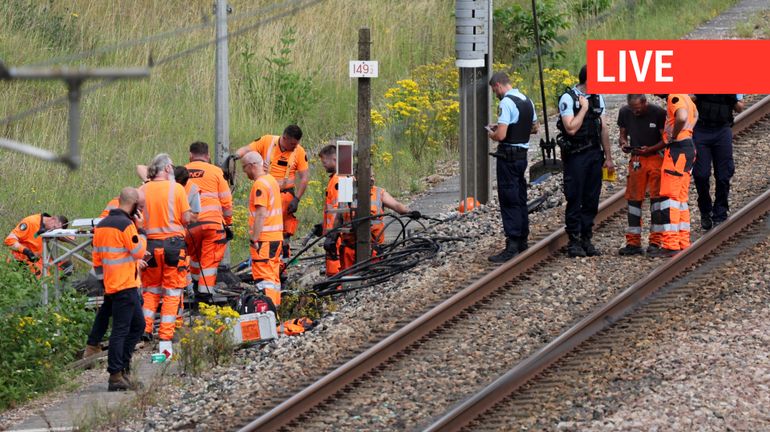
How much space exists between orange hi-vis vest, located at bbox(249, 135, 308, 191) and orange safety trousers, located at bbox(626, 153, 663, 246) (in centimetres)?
393

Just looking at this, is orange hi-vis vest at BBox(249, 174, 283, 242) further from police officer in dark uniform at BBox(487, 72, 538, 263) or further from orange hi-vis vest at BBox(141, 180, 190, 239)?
police officer in dark uniform at BBox(487, 72, 538, 263)

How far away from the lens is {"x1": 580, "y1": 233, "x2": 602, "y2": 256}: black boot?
13.9m

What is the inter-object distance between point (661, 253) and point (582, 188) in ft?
3.12

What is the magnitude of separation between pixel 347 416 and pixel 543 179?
7450mm

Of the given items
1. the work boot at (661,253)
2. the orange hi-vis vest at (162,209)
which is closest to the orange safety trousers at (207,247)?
the orange hi-vis vest at (162,209)

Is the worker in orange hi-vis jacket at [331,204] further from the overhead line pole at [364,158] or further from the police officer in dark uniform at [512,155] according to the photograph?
the police officer in dark uniform at [512,155]

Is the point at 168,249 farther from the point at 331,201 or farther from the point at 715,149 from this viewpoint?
the point at 715,149

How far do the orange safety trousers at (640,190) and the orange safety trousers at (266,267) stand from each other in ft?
11.0

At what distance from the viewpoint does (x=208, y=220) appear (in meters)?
14.5

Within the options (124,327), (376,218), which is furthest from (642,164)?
(124,327)

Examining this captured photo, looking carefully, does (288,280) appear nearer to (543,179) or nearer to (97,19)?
(543,179)

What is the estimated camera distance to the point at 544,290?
12.9 metres

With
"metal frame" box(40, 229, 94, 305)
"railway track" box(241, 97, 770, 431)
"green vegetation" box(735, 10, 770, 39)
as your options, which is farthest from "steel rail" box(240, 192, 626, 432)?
"green vegetation" box(735, 10, 770, 39)

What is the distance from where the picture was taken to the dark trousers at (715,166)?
46.7 feet
